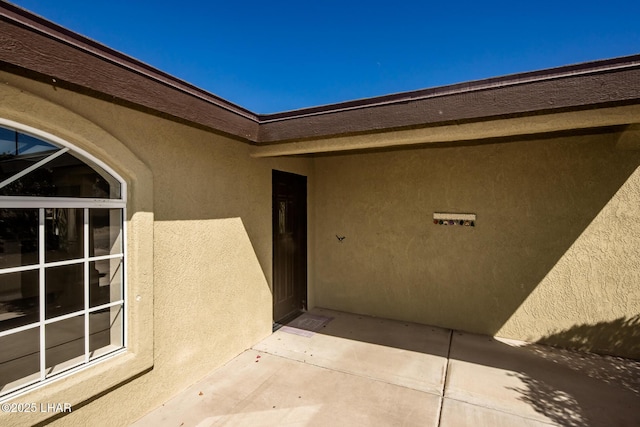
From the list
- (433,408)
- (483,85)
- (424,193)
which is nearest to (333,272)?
(424,193)

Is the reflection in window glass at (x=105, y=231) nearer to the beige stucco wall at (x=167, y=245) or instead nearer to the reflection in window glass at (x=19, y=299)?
the beige stucco wall at (x=167, y=245)

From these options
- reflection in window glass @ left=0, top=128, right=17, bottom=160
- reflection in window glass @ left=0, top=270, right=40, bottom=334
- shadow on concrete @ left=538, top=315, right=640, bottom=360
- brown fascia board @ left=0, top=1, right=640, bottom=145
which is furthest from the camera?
shadow on concrete @ left=538, top=315, right=640, bottom=360

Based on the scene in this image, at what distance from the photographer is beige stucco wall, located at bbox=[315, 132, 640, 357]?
462cm

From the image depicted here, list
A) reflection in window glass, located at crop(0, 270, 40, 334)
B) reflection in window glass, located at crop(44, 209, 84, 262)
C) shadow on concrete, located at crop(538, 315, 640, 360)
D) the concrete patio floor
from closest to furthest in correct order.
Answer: reflection in window glass, located at crop(44, 209, 84, 262), reflection in window glass, located at crop(0, 270, 40, 334), the concrete patio floor, shadow on concrete, located at crop(538, 315, 640, 360)

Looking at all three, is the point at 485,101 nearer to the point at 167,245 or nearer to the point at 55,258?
the point at 167,245

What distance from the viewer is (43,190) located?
255cm

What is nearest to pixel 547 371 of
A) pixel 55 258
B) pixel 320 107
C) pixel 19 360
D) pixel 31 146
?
pixel 320 107

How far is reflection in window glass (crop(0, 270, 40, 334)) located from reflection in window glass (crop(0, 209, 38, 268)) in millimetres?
331

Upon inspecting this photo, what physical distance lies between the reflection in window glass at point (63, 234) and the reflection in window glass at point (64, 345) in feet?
3.12

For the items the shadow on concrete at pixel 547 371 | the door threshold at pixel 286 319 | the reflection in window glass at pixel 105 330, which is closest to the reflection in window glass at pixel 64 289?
the reflection in window glass at pixel 105 330

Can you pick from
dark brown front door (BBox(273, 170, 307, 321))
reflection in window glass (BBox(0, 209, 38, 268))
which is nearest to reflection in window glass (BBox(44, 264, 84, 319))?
reflection in window glass (BBox(0, 209, 38, 268))

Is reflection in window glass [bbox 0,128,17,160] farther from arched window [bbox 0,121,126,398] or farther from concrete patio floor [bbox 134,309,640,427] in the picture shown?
concrete patio floor [bbox 134,309,640,427]

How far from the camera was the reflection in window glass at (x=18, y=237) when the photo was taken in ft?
7.85

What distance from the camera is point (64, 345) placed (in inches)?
118
